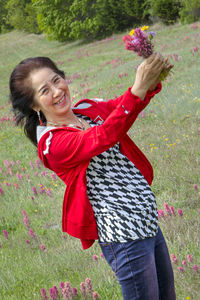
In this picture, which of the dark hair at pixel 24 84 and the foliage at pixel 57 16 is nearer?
the dark hair at pixel 24 84

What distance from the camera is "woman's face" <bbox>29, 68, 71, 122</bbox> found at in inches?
94.1

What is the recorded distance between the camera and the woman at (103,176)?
2154 mm

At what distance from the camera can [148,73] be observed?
1.95 metres

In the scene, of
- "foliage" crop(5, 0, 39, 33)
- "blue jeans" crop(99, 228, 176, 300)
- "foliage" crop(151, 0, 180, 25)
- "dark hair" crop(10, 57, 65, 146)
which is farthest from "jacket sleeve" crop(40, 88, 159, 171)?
"foliage" crop(5, 0, 39, 33)

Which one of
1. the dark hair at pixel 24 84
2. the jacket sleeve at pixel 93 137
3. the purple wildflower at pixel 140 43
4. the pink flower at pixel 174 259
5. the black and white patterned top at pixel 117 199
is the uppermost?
the purple wildflower at pixel 140 43

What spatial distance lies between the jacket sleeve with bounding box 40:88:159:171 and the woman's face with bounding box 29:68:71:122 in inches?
7.6

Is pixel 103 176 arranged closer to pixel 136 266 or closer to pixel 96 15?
pixel 136 266

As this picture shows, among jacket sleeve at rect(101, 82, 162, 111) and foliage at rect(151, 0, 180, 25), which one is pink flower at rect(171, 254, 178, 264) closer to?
jacket sleeve at rect(101, 82, 162, 111)

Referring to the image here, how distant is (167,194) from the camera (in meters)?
5.02

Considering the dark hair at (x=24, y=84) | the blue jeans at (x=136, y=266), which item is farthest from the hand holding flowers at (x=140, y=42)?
the blue jeans at (x=136, y=266)

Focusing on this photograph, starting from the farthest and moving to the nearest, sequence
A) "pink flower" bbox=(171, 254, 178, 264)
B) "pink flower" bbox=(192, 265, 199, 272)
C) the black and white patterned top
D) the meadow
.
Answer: the meadow → "pink flower" bbox=(171, 254, 178, 264) → "pink flower" bbox=(192, 265, 199, 272) → the black and white patterned top

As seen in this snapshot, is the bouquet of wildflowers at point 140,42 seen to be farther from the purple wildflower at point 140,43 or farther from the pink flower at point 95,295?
the pink flower at point 95,295

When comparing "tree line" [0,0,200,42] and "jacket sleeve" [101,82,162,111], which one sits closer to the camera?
"jacket sleeve" [101,82,162,111]

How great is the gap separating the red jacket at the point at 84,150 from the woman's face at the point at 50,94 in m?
0.19
